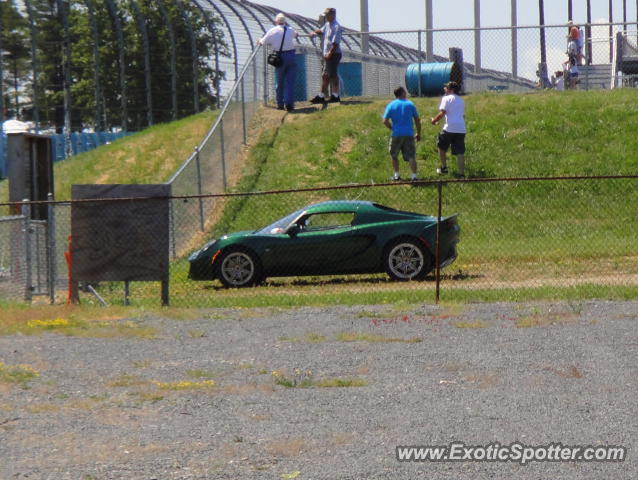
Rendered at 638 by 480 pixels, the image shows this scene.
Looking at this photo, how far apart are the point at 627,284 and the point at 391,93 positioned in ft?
55.2

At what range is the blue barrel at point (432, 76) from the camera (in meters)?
27.5

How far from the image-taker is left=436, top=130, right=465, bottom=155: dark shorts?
22141 millimetres

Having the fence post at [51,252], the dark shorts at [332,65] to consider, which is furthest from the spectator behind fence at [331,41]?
the fence post at [51,252]

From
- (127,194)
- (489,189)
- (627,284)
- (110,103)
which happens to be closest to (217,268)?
(127,194)

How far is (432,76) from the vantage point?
27781 mm

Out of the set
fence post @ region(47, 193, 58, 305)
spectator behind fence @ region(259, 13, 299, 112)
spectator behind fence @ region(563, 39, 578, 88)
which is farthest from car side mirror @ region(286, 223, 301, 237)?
spectator behind fence @ region(563, 39, 578, 88)

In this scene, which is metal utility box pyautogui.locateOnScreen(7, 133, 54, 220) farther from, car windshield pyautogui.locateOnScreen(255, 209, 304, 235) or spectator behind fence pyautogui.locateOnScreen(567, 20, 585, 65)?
spectator behind fence pyautogui.locateOnScreen(567, 20, 585, 65)

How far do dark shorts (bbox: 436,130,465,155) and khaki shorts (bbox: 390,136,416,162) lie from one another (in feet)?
2.48

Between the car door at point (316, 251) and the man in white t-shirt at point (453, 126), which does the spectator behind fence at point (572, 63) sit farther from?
the car door at point (316, 251)

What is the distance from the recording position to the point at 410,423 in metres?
8.21

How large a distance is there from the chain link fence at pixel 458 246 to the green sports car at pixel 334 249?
0.20ft

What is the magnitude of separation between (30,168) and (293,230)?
15.9 feet

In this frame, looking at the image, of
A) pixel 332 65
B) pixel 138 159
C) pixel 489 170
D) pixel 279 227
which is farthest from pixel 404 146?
pixel 138 159

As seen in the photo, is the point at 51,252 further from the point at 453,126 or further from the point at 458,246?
the point at 453,126
